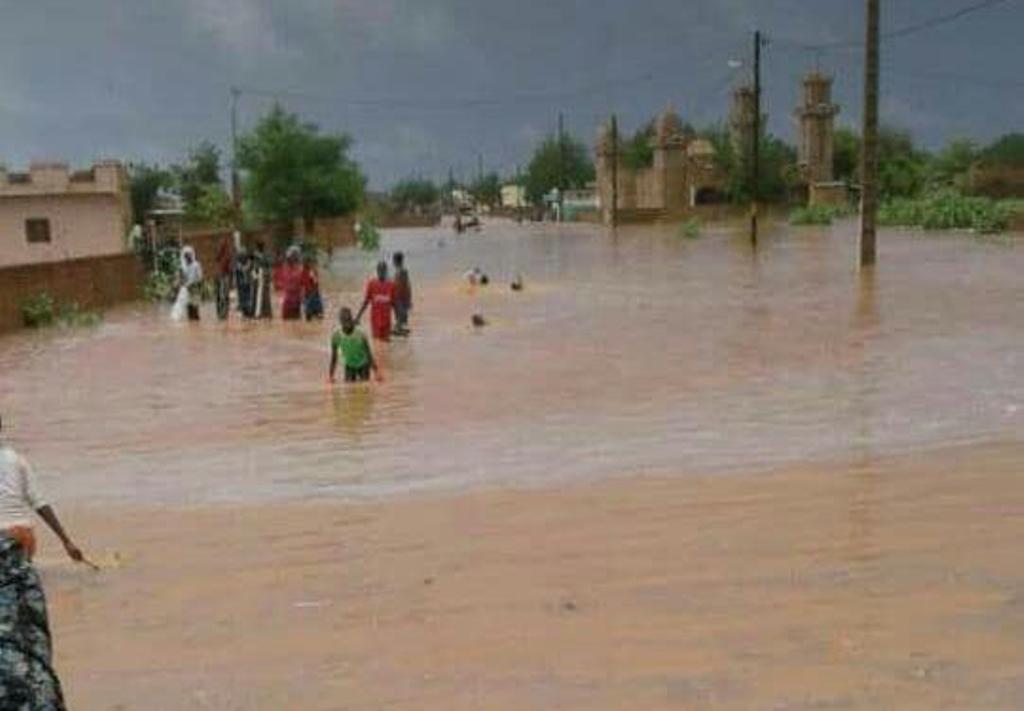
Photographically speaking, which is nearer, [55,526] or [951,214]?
[55,526]

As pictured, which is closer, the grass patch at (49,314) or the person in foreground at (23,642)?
the person in foreground at (23,642)

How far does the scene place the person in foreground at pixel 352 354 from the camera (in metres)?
17.9

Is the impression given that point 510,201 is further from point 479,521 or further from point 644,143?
point 479,521

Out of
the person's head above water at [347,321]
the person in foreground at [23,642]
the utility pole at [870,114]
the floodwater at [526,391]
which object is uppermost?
the utility pole at [870,114]

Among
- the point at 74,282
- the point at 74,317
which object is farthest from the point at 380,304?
the point at 74,282

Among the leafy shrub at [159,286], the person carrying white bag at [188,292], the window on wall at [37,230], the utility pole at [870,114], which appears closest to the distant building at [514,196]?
the window on wall at [37,230]

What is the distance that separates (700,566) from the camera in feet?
25.6

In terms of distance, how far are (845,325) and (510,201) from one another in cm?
16601

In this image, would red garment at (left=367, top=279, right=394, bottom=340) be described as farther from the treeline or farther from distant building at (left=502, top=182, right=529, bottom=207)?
distant building at (left=502, top=182, right=529, bottom=207)

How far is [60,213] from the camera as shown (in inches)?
1809

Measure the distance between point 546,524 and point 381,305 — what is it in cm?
1414

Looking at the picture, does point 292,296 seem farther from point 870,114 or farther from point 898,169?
point 898,169

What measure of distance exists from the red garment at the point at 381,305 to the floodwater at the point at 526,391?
0.60 meters

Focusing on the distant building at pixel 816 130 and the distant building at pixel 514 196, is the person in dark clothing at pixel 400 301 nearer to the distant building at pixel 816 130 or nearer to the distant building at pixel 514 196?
the distant building at pixel 816 130
